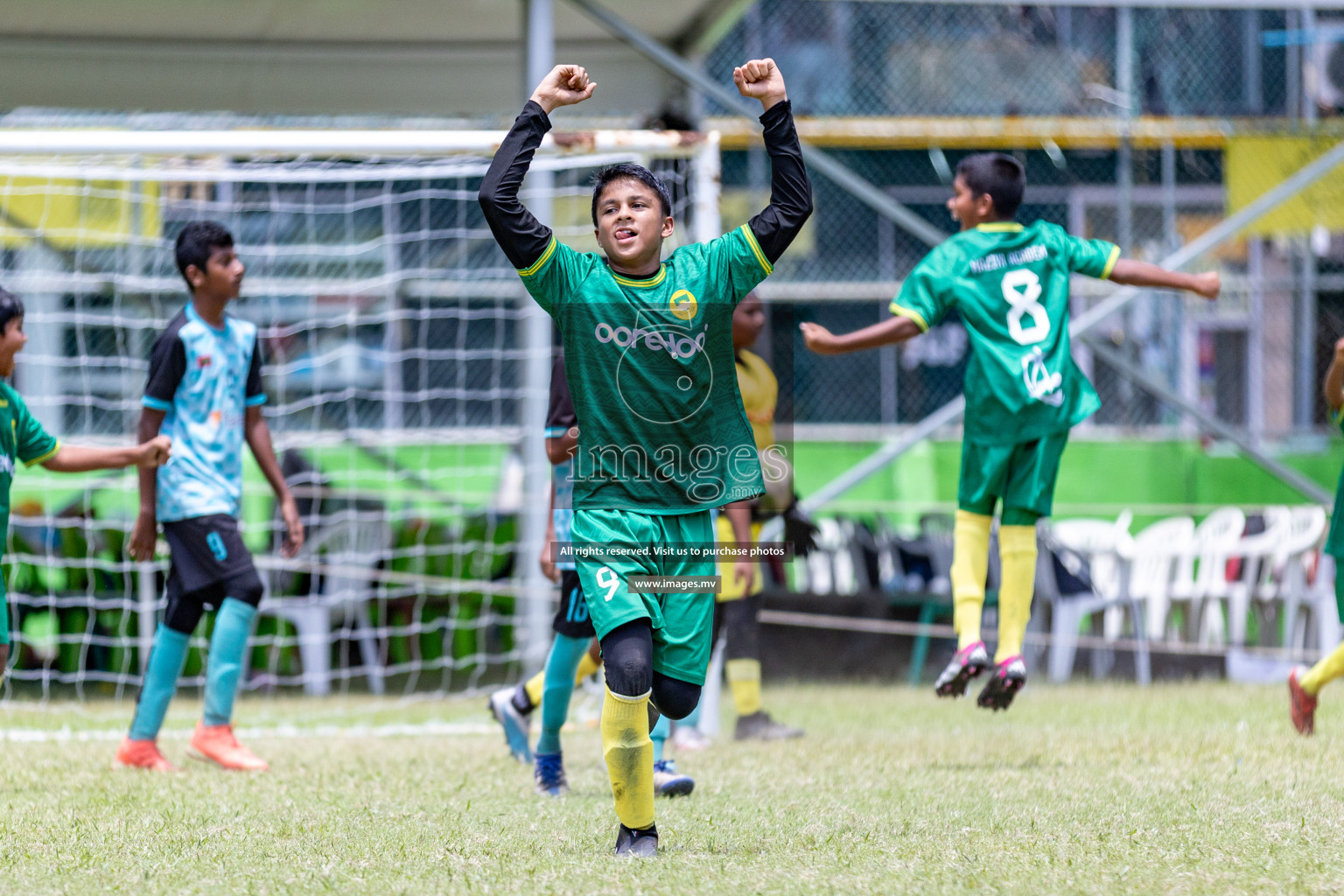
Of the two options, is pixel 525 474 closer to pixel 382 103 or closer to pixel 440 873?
pixel 382 103

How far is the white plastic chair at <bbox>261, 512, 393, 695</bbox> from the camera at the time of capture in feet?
26.4

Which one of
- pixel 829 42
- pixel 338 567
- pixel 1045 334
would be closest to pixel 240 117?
pixel 338 567

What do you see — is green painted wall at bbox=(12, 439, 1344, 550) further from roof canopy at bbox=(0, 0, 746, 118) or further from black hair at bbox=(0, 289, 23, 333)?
black hair at bbox=(0, 289, 23, 333)

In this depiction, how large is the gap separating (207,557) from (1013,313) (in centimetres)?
281

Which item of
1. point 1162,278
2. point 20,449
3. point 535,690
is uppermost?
point 1162,278

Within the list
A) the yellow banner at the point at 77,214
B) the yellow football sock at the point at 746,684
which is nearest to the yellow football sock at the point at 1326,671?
the yellow football sock at the point at 746,684

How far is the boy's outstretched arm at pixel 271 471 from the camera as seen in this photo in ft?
17.8

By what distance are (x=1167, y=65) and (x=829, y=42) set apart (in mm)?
2994

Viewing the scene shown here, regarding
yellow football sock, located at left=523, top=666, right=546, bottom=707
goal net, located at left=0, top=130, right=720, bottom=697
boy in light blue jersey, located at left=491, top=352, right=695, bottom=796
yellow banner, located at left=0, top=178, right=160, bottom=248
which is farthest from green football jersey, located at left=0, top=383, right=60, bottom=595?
yellow banner, located at left=0, top=178, right=160, bottom=248

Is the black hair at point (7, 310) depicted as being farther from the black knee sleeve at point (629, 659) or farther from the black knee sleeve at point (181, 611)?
the black knee sleeve at point (629, 659)

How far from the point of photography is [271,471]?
18.0 feet

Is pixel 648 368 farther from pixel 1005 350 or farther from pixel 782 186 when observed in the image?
pixel 1005 350

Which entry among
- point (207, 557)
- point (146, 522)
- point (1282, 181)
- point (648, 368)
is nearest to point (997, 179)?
point (648, 368)

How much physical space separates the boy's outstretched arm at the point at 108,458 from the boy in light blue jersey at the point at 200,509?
0.36m
